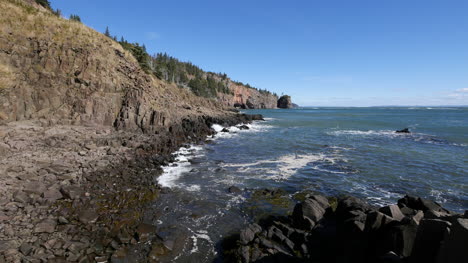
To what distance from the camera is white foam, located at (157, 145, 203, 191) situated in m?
18.4

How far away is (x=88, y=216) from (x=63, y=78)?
24962 mm

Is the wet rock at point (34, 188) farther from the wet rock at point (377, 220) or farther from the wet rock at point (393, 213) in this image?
the wet rock at point (393, 213)

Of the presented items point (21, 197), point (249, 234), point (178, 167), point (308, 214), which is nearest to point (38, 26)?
point (178, 167)

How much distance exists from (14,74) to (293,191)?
3304 cm

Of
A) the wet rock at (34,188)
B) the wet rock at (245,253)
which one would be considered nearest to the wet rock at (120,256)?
the wet rock at (245,253)

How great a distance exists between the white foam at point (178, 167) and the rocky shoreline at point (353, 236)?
8.94 m

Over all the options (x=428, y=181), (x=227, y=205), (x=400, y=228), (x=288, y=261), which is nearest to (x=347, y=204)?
(x=400, y=228)

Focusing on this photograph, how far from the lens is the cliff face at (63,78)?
25.3 m

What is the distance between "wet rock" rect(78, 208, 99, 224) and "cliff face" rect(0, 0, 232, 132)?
60.1ft

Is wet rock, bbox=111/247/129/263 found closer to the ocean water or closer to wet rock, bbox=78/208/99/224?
the ocean water

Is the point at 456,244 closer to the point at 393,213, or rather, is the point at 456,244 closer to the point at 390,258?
the point at 390,258

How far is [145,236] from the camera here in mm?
10914

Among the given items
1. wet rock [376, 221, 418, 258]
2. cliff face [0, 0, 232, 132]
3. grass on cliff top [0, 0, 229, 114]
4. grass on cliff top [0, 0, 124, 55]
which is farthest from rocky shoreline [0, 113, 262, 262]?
grass on cliff top [0, 0, 124, 55]

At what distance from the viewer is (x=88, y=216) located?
1183 centimetres
